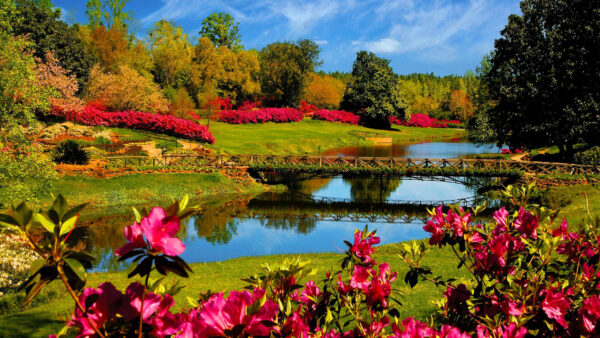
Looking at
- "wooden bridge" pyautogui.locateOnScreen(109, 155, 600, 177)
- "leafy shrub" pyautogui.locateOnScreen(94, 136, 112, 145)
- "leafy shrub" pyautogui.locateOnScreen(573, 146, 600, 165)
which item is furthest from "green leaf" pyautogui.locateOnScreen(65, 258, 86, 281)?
"leafy shrub" pyautogui.locateOnScreen(94, 136, 112, 145)

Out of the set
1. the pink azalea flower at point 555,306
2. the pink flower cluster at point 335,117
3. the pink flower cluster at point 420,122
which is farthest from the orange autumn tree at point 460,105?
the pink azalea flower at point 555,306

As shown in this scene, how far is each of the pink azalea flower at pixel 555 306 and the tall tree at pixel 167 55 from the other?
56.2 meters

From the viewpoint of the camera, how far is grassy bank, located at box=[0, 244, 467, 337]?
789 centimetres

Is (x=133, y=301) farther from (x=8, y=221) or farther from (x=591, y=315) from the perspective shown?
(x=591, y=315)

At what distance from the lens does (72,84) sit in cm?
3719

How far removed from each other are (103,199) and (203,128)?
17.4 meters

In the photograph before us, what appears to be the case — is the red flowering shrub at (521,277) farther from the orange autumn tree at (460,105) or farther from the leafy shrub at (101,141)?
the orange autumn tree at (460,105)

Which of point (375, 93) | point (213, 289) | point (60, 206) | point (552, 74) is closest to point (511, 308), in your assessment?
point (60, 206)

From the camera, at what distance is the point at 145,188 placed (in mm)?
24266

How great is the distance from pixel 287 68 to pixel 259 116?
1546 centimetres

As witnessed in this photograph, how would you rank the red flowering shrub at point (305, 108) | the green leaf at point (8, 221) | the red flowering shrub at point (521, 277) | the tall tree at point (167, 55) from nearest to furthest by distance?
the green leaf at point (8, 221) → the red flowering shrub at point (521, 277) → the tall tree at point (167, 55) → the red flowering shrub at point (305, 108)

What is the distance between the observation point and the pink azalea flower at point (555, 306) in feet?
7.77

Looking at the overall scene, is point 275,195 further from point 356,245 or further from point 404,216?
point 356,245

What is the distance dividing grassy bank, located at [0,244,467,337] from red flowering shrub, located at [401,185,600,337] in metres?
2.05
